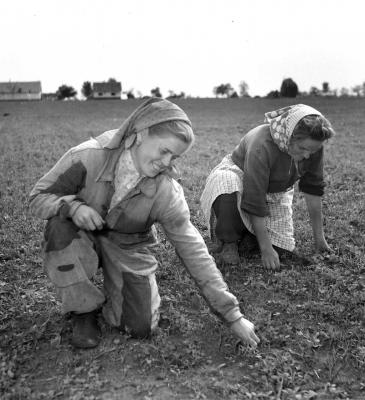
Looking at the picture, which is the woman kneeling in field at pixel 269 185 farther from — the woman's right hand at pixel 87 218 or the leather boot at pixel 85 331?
the woman's right hand at pixel 87 218

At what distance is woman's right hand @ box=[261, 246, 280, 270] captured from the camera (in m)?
3.65

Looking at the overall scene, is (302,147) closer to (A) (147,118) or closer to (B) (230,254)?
(B) (230,254)

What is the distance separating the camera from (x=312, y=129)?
10.8 ft

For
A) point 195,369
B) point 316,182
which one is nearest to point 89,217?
point 195,369

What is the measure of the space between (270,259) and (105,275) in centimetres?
131

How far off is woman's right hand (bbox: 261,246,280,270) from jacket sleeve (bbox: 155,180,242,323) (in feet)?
3.49

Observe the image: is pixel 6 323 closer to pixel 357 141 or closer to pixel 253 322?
pixel 253 322

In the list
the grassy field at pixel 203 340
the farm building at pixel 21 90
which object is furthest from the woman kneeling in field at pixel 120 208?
the farm building at pixel 21 90

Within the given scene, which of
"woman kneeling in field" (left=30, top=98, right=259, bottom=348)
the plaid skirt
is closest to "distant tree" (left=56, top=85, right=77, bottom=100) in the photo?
the plaid skirt

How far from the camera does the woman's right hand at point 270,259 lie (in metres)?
3.65

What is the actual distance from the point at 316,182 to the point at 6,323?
8.09 ft

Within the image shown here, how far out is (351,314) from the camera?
3.03m

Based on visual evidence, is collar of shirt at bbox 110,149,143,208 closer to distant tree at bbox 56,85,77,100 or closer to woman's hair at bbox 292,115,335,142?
woman's hair at bbox 292,115,335,142

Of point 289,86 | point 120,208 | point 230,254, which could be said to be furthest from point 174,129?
point 289,86
